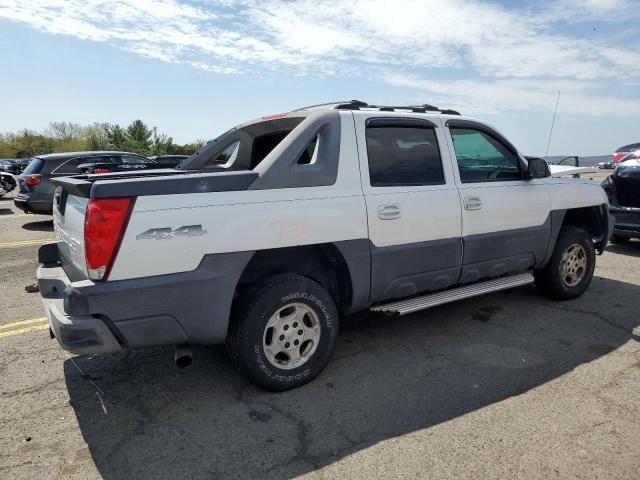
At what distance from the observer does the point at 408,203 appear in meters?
3.62

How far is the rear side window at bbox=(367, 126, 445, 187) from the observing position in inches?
140

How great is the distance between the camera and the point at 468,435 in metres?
2.71

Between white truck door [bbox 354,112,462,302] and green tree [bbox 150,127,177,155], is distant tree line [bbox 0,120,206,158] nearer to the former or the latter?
green tree [bbox 150,127,177,155]

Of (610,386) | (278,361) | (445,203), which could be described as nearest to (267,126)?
(445,203)

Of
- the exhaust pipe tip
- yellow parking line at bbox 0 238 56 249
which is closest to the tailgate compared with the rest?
the exhaust pipe tip

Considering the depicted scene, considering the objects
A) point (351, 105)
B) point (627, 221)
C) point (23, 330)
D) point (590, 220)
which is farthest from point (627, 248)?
point (23, 330)

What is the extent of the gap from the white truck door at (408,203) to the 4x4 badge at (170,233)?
4.14 ft

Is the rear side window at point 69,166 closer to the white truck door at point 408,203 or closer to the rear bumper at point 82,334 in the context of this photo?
the rear bumper at point 82,334

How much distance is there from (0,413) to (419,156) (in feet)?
11.4

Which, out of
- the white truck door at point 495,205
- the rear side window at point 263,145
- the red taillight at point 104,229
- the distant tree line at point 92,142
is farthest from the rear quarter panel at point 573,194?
the distant tree line at point 92,142

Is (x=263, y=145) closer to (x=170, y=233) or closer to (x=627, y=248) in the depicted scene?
(x=170, y=233)

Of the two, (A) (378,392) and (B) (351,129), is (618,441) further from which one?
(B) (351,129)

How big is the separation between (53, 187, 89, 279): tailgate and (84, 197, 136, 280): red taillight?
94 mm

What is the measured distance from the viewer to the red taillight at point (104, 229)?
2572 millimetres
